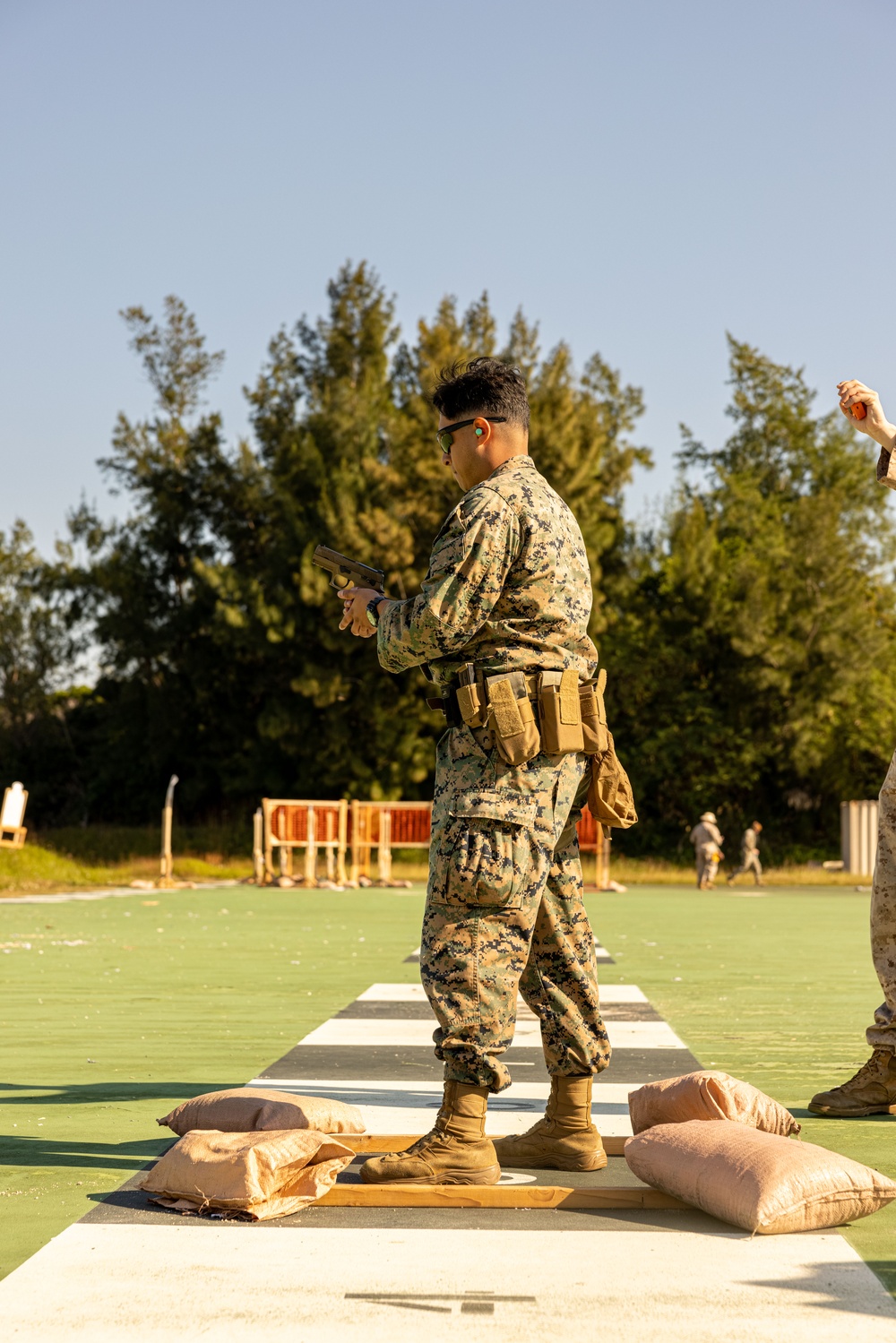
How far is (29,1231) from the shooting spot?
2904mm

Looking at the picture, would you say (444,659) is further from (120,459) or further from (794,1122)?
(120,459)

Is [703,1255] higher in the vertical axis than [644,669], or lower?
lower

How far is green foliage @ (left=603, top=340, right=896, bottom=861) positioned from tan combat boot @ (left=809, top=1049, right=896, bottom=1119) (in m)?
31.6

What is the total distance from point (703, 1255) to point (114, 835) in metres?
36.0

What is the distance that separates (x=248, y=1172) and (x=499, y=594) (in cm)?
134

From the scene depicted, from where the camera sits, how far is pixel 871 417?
14.1ft

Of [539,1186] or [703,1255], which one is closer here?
[703,1255]

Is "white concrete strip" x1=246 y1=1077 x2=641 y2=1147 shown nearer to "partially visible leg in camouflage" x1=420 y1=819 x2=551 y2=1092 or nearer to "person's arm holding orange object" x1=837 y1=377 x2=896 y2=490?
"partially visible leg in camouflage" x1=420 y1=819 x2=551 y2=1092

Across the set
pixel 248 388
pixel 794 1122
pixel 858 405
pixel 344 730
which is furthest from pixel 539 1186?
pixel 248 388

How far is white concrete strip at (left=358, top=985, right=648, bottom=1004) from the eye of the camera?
23.7ft

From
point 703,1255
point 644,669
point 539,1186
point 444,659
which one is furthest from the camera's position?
point 644,669

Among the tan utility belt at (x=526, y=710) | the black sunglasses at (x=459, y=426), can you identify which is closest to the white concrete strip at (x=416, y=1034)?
the tan utility belt at (x=526, y=710)

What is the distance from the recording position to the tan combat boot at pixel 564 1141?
3512 millimetres

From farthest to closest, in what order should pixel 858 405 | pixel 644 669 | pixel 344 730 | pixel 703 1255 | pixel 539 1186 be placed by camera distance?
pixel 644 669 < pixel 344 730 < pixel 858 405 < pixel 539 1186 < pixel 703 1255
